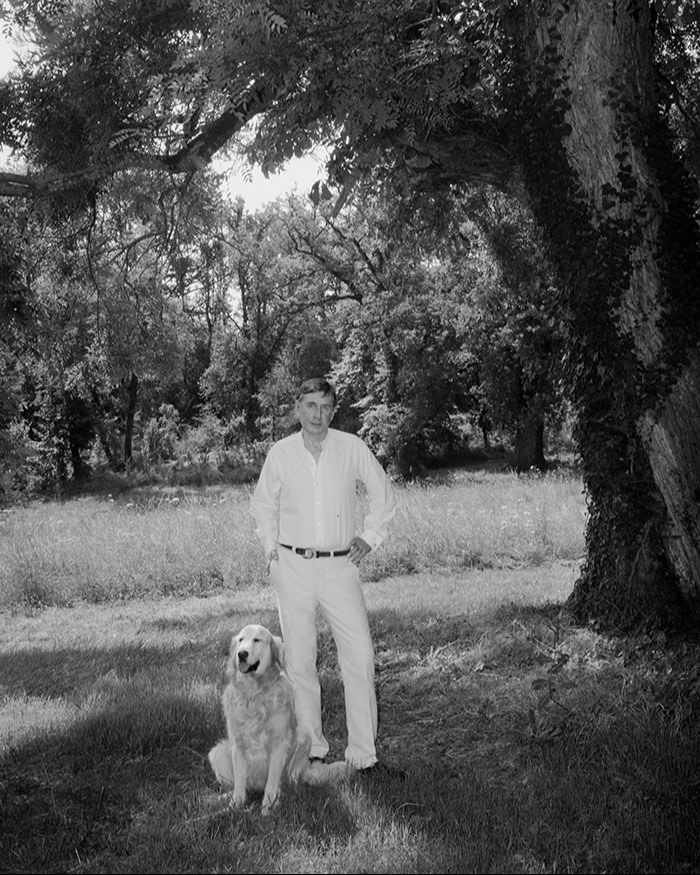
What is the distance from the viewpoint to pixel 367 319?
3762cm

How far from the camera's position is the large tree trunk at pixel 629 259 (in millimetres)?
7395

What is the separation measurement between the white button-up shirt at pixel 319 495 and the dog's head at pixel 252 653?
66 cm

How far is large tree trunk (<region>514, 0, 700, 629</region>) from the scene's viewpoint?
739 centimetres

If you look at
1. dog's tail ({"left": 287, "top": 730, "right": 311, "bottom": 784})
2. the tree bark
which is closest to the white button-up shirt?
dog's tail ({"left": 287, "top": 730, "right": 311, "bottom": 784})

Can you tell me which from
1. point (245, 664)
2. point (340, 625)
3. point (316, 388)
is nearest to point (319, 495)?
point (316, 388)

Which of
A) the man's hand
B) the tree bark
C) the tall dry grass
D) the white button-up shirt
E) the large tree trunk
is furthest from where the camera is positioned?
the tree bark

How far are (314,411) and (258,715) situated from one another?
1885 millimetres

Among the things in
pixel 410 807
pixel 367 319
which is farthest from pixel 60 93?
pixel 367 319

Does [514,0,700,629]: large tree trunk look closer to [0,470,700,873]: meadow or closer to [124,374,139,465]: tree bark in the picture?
[0,470,700,873]: meadow

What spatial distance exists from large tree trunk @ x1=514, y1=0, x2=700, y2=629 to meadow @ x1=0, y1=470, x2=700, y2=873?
1.18 metres

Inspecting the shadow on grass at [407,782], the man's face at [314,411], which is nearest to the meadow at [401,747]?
the shadow on grass at [407,782]

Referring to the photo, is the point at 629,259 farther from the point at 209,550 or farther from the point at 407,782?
the point at 209,550

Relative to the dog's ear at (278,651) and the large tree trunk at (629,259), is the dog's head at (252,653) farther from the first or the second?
the large tree trunk at (629,259)

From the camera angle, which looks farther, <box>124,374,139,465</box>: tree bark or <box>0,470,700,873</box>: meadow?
<box>124,374,139,465</box>: tree bark
